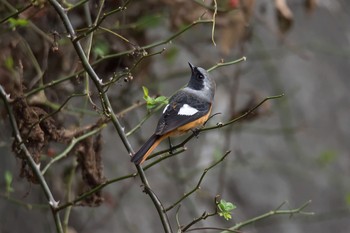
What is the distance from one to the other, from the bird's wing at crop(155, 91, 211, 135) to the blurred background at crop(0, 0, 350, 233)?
93 cm

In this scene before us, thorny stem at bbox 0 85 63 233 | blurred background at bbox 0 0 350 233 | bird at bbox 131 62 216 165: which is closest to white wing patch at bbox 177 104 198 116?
bird at bbox 131 62 216 165

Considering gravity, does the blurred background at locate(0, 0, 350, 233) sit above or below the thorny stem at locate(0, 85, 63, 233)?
above

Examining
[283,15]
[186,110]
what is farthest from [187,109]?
[283,15]

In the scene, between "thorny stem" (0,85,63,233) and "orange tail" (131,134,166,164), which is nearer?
"orange tail" (131,134,166,164)

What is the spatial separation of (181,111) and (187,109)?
26mm

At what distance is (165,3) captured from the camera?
13.9 feet

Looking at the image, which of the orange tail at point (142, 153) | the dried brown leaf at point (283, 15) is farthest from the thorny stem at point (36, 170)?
the dried brown leaf at point (283, 15)

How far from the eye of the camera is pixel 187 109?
293 cm

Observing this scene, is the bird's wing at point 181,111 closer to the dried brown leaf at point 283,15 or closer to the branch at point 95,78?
the branch at point 95,78

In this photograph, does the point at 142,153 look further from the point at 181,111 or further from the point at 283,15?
the point at 283,15

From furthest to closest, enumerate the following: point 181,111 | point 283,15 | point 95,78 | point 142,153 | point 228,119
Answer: point 228,119 → point 283,15 → point 181,111 → point 142,153 → point 95,78

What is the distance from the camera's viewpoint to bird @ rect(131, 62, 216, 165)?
2.80 m

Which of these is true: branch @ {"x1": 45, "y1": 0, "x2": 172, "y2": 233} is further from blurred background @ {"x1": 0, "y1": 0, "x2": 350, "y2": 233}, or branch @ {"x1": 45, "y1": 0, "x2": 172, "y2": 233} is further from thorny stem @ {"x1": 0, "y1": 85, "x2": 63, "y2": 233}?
blurred background @ {"x1": 0, "y1": 0, "x2": 350, "y2": 233}

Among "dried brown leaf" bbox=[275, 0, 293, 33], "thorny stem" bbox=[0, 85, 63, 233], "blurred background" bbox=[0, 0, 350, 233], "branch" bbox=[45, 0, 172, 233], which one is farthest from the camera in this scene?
"blurred background" bbox=[0, 0, 350, 233]
